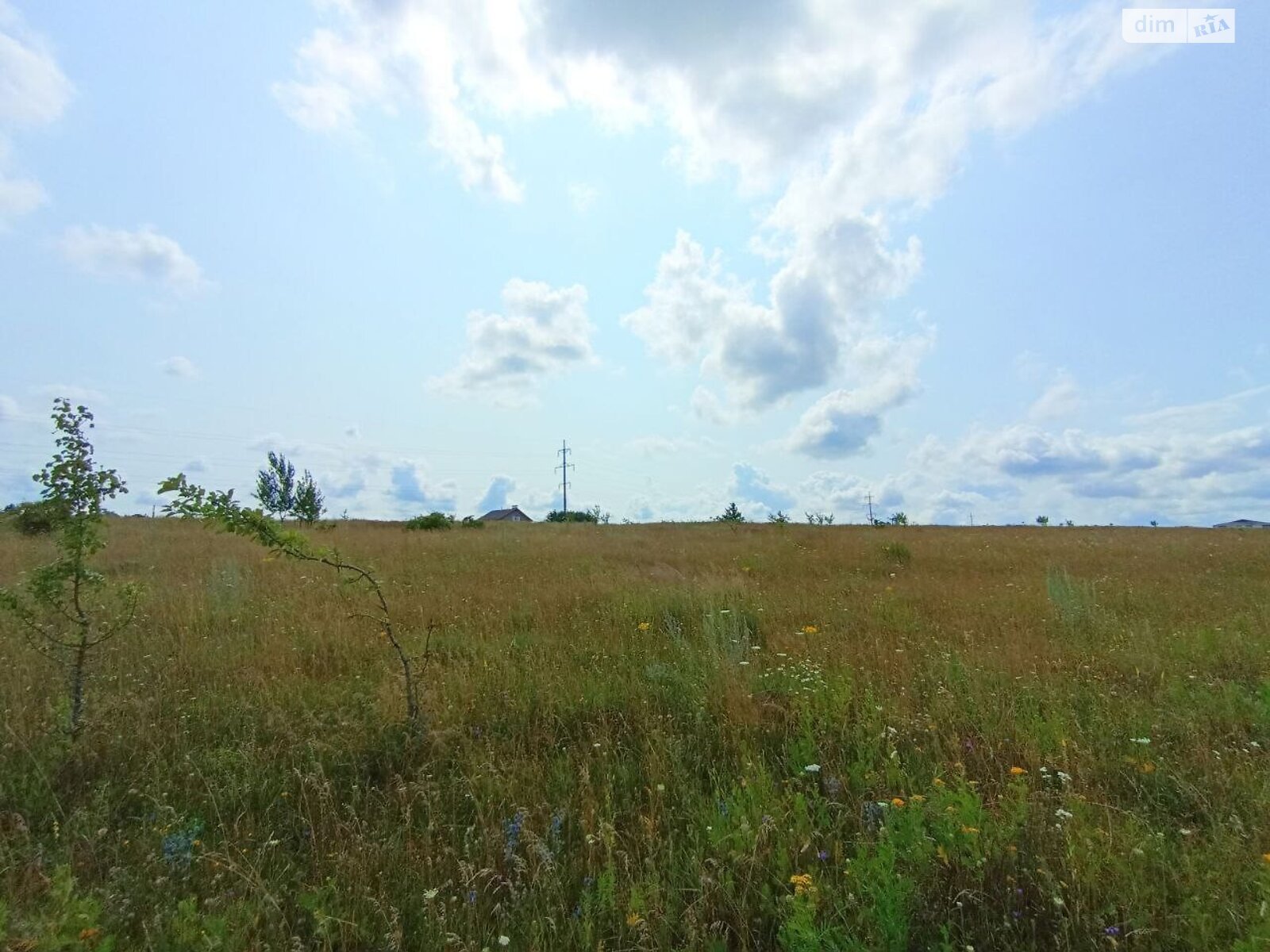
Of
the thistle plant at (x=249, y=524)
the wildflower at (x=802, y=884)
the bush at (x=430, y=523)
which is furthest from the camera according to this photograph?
the bush at (x=430, y=523)

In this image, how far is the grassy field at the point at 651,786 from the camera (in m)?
2.20


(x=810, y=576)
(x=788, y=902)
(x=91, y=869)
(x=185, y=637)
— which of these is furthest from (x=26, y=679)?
(x=810, y=576)

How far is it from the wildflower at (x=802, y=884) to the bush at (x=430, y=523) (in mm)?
23707

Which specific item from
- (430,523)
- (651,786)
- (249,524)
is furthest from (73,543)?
(430,523)

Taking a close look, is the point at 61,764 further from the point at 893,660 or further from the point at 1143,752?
the point at 1143,752

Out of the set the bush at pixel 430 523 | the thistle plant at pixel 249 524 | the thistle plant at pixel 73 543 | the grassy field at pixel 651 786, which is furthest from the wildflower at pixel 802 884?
the bush at pixel 430 523

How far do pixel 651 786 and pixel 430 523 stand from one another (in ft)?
77.7

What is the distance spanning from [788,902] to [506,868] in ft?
4.00

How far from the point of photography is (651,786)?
312 centimetres

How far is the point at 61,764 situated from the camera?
10.9 feet

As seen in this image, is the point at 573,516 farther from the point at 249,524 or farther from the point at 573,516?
the point at 249,524

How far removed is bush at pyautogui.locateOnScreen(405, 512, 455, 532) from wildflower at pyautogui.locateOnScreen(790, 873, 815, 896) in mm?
23707

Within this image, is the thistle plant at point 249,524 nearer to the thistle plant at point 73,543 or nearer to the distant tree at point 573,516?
the thistle plant at point 73,543

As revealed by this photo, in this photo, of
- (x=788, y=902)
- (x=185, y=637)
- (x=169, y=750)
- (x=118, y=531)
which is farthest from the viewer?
(x=118, y=531)
